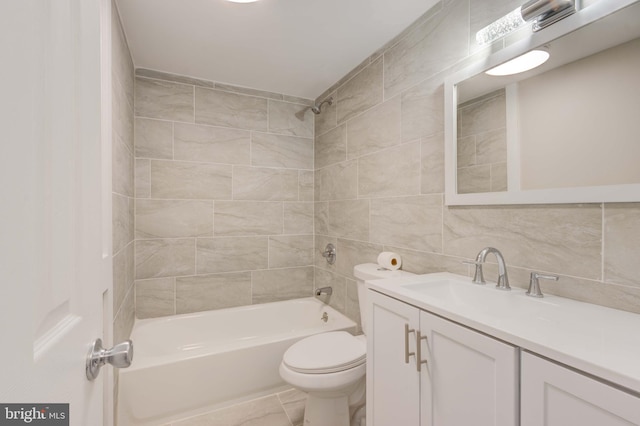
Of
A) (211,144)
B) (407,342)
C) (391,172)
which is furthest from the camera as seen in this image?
(211,144)

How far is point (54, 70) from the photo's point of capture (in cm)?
41

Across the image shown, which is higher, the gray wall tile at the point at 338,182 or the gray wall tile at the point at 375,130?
the gray wall tile at the point at 375,130

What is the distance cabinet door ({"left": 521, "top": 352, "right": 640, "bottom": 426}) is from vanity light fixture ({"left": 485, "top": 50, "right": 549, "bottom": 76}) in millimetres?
1076

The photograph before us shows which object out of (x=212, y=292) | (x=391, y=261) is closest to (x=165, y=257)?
(x=212, y=292)

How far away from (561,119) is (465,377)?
3.20ft

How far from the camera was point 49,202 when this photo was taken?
1.26 ft

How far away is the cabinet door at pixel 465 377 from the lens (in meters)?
0.73

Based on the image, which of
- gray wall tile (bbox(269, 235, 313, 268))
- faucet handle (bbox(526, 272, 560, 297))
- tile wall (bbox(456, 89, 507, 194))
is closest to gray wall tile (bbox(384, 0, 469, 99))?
tile wall (bbox(456, 89, 507, 194))

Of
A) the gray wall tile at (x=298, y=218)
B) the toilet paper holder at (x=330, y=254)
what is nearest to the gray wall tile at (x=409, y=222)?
the toilet paper holder at (x=330, y=254)

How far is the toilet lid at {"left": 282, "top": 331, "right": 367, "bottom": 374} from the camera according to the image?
147 cm

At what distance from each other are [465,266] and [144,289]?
2.27 metres

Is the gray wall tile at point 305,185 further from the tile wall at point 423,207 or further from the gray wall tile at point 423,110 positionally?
the gray wall tile at point 423,110

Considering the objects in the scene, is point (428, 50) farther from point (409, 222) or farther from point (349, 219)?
point (349, 219)

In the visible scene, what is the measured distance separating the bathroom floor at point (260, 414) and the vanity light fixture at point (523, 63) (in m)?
2.16
